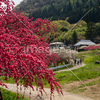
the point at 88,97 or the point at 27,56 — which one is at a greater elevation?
the point at 27,56

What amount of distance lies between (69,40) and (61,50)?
122 ft

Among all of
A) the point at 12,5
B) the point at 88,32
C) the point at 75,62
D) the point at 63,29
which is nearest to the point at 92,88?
the point at 12,5

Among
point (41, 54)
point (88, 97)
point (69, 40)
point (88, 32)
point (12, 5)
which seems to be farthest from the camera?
point (69, 40)

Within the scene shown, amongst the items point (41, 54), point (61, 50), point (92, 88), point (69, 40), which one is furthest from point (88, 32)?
point (41, 54)

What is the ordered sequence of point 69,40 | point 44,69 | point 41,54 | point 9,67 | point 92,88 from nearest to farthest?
1. point 9,67
2. point 44,69
3. point 41,54
4. point 92,88
5. point 69,40

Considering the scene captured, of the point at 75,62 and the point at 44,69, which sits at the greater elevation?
the point at 44,69

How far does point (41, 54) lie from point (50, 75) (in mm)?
797

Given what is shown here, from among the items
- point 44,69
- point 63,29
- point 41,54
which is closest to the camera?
point 44,69

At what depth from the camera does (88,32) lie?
54406mm

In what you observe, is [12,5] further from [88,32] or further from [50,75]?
[88,32]

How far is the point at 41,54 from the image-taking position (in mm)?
4578

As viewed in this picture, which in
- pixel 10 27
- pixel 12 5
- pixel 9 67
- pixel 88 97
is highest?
pixel 12 5

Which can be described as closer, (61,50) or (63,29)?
(61,50)

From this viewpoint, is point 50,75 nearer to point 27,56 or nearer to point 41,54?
point 41,54
